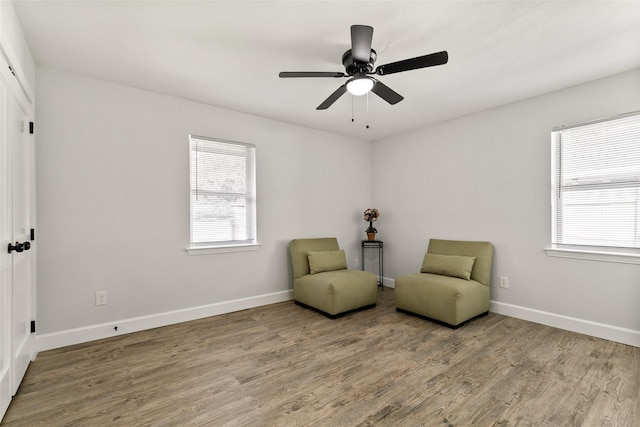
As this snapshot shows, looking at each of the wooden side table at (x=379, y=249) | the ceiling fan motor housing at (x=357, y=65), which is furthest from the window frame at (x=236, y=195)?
the ceiling fan motor housing at (x=357, y=65)

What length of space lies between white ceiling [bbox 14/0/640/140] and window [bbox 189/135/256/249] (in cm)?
67

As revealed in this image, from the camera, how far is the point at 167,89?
3.20 meters

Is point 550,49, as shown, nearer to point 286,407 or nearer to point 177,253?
point 286,407

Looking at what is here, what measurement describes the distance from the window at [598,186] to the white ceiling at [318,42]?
0.55 metres

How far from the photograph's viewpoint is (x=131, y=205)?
312cm

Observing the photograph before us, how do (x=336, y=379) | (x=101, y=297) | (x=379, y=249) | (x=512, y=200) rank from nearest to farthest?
(x=336, y=379), (x=101, y=297), (x=512, y=200), (x=379, y=249)

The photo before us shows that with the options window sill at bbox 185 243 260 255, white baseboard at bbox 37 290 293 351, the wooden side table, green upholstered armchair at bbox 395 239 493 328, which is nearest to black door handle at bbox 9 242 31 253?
white baseboard at bbox 37 290 293 351

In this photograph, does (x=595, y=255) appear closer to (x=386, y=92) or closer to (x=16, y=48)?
(x=386, y=92)

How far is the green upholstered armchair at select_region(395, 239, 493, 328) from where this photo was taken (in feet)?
10.5

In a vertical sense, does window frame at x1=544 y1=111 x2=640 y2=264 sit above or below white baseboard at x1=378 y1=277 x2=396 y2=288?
above

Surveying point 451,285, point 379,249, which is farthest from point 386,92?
point 379,249

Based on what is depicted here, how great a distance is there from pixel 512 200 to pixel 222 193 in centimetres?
352

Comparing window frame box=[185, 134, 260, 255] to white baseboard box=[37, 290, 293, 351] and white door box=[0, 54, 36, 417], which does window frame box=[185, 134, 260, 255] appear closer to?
white baseboard box=[37, 290, 293, 351]

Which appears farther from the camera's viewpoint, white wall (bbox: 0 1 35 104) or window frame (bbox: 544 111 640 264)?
window frame (bbox: 544 111 640 264)
